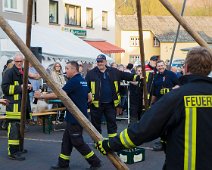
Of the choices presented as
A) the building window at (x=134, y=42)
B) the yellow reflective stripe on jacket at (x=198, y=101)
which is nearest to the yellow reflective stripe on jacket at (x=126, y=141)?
the yellow reflective stripe on jacket at (x=198, y=101)

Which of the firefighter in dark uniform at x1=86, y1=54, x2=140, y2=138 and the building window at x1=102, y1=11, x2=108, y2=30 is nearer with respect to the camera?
the firefighter in dark uniform at x1=86, y1=54, x2=140, y2=138

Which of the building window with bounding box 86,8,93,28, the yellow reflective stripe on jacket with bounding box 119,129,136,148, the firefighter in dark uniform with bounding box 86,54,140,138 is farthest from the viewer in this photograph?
the building window with bounding box 86,8,93,28

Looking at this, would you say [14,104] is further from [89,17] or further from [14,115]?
[89,17]

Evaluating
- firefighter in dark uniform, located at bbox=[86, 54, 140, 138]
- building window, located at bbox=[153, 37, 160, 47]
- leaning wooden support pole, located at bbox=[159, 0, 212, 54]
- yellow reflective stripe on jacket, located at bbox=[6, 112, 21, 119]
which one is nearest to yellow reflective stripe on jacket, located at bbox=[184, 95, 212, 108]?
leaning wooden support pole, located at bbox=[159, 0, 212, 54]

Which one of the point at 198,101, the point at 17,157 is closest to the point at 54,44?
the point at 17,157

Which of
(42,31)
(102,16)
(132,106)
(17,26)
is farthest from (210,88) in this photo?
(102,16)

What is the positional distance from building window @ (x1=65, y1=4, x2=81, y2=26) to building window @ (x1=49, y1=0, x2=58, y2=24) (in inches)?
53.2

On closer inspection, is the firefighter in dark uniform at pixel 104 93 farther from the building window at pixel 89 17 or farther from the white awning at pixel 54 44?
the building window at pixel 89 17

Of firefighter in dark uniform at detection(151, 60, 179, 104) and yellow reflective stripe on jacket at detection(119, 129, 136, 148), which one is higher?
firefighter in dark uniform at detection(151, 60, 179, 104)

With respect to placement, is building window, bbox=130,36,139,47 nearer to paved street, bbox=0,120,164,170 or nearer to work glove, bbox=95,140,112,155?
paved street, bbox=0,120,164,170

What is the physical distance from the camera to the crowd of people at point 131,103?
3.57m

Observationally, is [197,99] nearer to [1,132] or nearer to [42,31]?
[1,132]

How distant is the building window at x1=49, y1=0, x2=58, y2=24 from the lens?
31469 millimetres

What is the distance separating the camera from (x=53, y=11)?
31.8 meters
